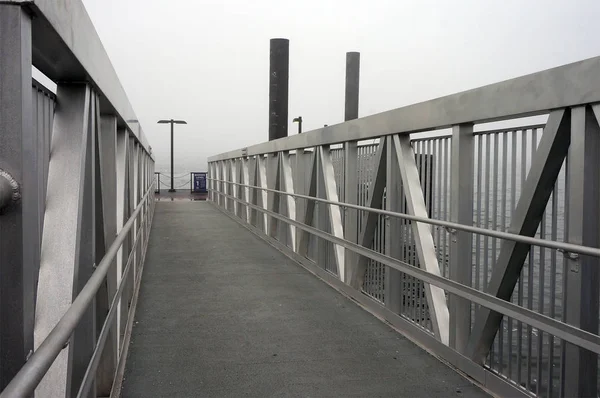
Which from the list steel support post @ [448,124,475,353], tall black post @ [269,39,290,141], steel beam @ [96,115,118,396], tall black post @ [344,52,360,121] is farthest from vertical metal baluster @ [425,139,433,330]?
tall black post @ [344,52,360,121]

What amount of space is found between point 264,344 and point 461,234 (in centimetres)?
167

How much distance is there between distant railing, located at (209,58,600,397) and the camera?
2953 millimetres

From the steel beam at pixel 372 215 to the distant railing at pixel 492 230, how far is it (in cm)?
1

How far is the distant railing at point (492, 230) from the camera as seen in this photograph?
295 cm

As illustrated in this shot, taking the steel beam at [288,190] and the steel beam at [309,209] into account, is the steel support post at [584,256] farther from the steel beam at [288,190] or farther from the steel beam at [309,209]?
the steel beam at [288,190]

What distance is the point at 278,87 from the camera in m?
13.4

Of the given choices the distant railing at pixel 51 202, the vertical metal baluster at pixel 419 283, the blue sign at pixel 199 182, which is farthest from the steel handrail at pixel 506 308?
the blue sign at pixel 199 182

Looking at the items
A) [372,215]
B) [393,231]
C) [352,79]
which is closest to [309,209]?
[372,215]

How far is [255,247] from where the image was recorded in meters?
9.87

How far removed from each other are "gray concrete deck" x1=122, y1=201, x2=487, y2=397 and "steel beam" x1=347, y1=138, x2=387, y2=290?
0.30m

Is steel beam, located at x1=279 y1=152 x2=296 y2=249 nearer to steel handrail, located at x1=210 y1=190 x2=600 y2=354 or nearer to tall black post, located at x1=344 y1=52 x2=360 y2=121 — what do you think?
steel handrail, located at x1=210 y1=190 x2=600 y2=354

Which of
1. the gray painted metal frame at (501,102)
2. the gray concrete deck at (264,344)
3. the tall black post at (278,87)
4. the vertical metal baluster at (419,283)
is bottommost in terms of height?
the gray concrete deck at (264,344)

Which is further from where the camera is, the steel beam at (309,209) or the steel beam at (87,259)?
the steel beam at (309,209)

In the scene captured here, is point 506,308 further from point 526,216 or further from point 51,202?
point 51,202
